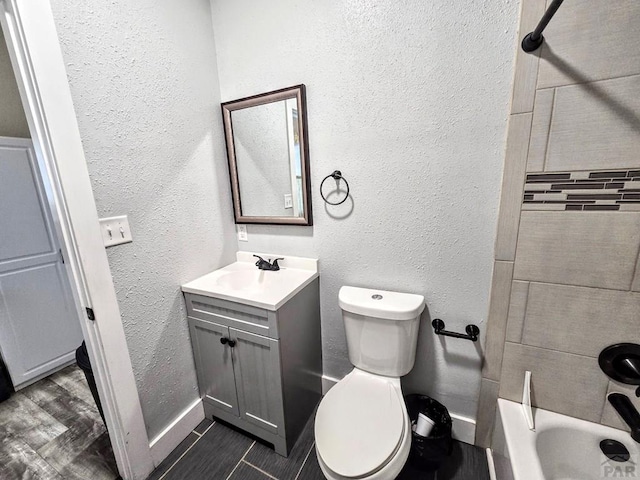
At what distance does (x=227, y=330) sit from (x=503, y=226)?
1.30 m

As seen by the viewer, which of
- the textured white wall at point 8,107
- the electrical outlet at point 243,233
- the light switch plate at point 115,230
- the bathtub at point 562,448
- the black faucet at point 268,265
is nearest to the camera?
the bathtub at point 562,448

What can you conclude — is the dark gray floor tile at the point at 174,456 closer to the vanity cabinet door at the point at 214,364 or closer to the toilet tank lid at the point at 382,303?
the vanity cabinet door at the point at 214,364

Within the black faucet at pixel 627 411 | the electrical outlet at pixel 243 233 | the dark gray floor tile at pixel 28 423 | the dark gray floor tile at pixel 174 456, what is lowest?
the dark gray floor tile at pixel 174 456

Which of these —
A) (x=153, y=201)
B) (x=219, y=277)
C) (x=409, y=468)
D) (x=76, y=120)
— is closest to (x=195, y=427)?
(x=219, y=277)

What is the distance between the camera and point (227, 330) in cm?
133

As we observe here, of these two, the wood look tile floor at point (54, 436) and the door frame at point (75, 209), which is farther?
the wood look tile floor at point (54, 436)

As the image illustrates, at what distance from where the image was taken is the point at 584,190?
0.93 metres

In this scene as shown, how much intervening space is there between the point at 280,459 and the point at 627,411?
138cm

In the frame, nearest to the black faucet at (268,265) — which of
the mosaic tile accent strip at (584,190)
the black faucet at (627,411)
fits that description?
the mosaic tile accent strip at (584,190)

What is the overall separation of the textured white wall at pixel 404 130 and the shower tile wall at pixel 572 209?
4.1 inches

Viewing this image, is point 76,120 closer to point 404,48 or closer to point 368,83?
point 368,83

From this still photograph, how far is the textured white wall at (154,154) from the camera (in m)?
1.04

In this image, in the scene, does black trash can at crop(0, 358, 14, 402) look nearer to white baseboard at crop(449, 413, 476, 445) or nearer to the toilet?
the toilet

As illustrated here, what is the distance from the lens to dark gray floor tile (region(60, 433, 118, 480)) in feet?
4.24
